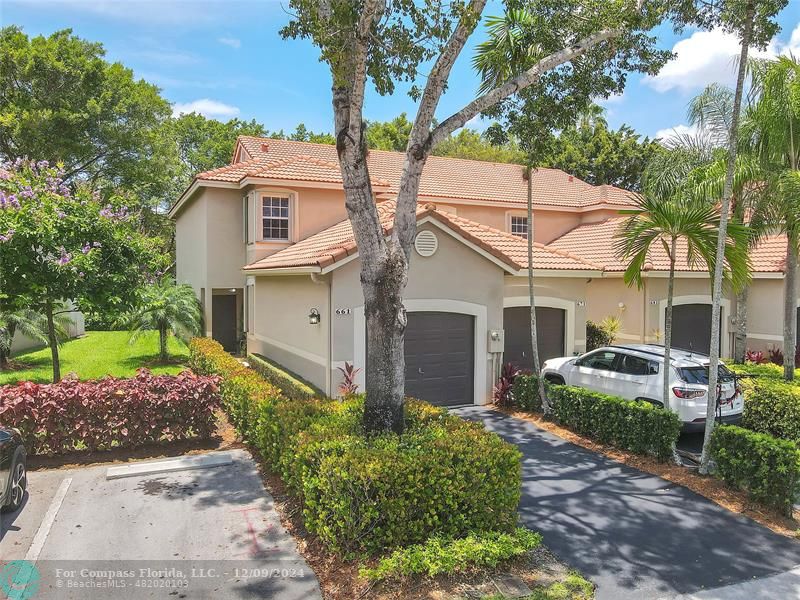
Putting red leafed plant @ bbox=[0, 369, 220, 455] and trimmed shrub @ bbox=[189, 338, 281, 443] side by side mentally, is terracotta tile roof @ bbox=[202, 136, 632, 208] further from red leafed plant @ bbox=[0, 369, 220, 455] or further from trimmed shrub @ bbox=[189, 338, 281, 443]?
red leafed plant @ bbox=[0, 369, 220, 455]

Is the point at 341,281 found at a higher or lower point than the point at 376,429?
higher

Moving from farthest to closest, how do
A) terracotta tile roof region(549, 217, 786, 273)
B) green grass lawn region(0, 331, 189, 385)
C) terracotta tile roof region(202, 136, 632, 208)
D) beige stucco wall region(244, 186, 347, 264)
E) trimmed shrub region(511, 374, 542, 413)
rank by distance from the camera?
1. terracotta tile roof region(202, 136, 632, 208)
2. terracotta tile roof region(549, 217, 786, 273)
3. beige stucco wall region(244, 186, 347, 264)
4. green grass lawn region(0, 331, 189, 385)
5. trimmed shrub region(511, 374, 542, 413)

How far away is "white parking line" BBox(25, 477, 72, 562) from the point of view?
6.18m

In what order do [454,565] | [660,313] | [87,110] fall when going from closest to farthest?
1. [454,565]
2. [660,313]
3. [87,110]

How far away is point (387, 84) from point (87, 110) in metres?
26.2

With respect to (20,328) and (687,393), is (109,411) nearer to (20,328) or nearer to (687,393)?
(687,393)

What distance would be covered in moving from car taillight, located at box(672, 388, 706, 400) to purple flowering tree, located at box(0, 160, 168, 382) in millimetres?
11128

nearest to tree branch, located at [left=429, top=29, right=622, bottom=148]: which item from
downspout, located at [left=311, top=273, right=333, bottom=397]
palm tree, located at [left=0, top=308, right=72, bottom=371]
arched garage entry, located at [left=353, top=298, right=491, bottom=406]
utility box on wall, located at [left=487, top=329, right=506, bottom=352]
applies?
Answer: downspout, located at [left=311, top=273, right=333, bottom=397]

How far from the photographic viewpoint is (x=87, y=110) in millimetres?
28188

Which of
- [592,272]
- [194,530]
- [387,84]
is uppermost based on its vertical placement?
[387,84]

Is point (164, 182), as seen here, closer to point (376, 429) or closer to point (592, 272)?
point (592, 272)

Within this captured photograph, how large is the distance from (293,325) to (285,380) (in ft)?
5.70

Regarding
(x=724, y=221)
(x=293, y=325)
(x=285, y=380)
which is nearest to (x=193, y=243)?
(x=293, y=325)

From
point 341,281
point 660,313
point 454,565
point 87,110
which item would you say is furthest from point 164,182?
point 454,565
